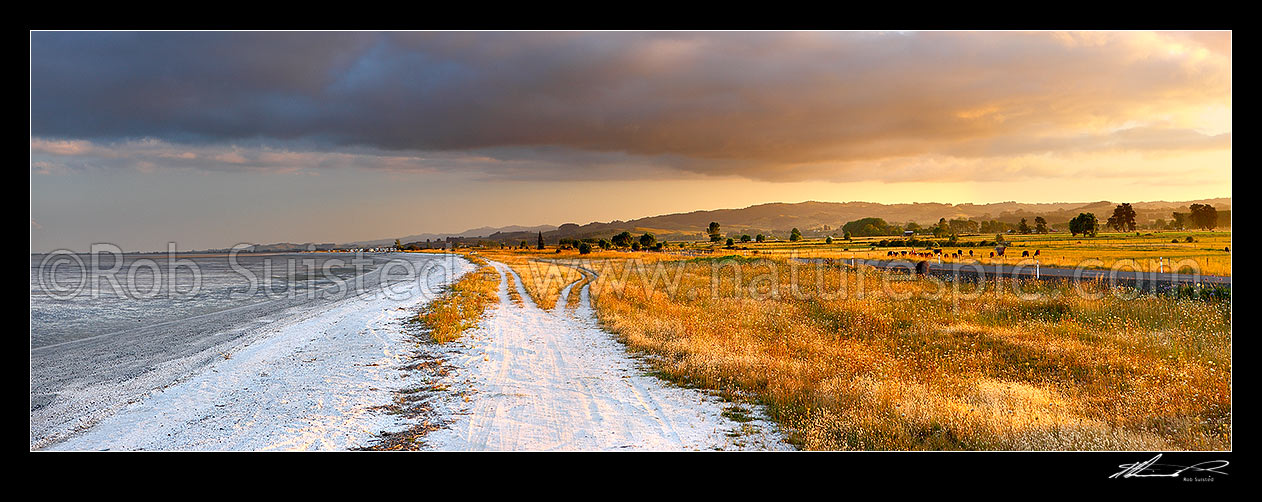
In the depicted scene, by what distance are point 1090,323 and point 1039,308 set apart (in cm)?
234

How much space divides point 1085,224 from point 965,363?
114 m

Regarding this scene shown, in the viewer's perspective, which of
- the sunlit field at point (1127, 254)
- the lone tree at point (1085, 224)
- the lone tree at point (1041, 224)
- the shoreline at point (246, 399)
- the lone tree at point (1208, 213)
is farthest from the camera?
the lone tree at point (1041, 224)

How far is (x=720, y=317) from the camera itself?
17375 millimetres

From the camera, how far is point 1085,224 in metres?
96.7

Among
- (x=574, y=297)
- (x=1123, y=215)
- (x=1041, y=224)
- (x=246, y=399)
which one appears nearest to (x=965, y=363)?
(x=246, y=399)

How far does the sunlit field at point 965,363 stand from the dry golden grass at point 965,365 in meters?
0.03

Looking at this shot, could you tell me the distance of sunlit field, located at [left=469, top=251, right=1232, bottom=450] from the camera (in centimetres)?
672

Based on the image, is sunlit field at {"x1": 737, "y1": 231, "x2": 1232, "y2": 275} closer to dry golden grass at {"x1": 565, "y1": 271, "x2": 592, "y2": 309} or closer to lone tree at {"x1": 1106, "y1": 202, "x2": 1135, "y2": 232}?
lone tree at {"x1": 1106, "y1": 202, "x2": 1135, "y2": 232}

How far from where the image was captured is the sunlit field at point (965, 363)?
22.1 feet
